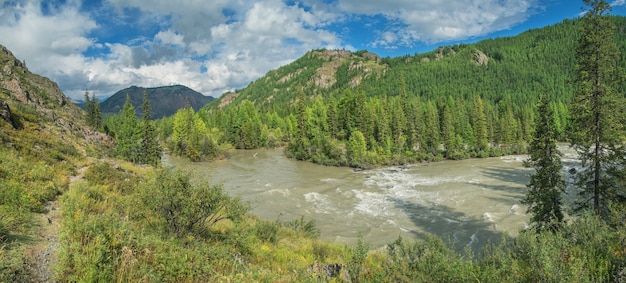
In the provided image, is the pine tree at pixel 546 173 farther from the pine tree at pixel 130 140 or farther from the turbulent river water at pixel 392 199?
the pine tree at pixel 130 140

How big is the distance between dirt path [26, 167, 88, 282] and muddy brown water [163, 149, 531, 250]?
13.0ft

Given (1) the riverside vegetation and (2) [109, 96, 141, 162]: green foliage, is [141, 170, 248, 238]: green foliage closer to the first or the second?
(1) the riverside vegetation

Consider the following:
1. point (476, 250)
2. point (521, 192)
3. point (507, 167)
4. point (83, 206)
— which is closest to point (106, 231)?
point (83, 206)

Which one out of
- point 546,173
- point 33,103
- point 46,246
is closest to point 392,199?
point 546,173

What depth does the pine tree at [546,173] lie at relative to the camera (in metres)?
17.3

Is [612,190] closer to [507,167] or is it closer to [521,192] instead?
[521,192]

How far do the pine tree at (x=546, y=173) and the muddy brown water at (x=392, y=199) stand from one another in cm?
301

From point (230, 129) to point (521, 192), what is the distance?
76.1 metres

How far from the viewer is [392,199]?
33875mm

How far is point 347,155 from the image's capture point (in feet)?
191

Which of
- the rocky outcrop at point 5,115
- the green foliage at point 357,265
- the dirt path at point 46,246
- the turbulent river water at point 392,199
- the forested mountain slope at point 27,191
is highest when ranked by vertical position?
the rocky outcrop at point 5,115

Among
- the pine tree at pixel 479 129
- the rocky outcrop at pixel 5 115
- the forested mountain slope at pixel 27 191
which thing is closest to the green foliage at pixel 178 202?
the forested mountain slope at pixel 27 191

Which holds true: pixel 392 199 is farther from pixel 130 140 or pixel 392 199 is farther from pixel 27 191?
pixel 130 140

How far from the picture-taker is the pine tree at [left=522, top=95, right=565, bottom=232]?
17297 mm
